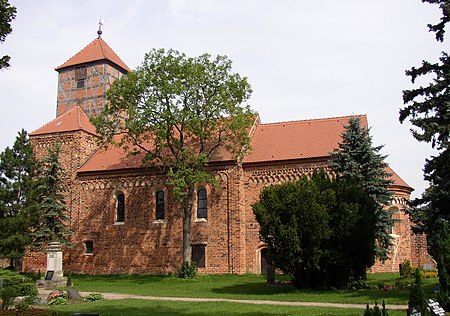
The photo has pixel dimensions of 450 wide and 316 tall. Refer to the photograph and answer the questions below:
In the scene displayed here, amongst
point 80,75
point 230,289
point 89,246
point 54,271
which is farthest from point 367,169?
point 80,75

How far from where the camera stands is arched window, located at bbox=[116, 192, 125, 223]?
3281 cm

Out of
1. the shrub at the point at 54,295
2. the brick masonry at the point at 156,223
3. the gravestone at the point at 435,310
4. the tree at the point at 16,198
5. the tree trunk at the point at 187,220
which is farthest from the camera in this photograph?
the brick masonry at the point at 156,223

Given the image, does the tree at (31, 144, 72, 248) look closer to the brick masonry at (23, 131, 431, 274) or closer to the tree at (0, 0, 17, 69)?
the brick masonry at (23, 131, 431, 274)

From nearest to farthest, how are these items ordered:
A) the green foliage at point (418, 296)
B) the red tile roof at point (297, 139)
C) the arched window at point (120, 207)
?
the green foliage at point (418, 296) < the red tile roof at point (297, 139) < the arched window at point (120, 207)

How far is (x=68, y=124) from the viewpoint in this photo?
1400 inches

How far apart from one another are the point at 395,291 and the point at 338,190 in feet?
15.0

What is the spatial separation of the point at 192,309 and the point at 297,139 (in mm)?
18608

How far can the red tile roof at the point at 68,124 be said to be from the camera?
115 feet

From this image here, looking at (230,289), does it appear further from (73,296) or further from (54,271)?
(54,271)

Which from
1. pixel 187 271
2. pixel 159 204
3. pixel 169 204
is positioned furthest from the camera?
pixel 159 204

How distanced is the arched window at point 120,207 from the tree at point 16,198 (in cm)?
717

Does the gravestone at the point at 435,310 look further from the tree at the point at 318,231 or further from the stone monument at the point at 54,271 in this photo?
the stone monument at the point at 54,271

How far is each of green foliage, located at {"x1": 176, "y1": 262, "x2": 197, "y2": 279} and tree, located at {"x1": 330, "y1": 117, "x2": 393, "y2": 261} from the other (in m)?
9.59

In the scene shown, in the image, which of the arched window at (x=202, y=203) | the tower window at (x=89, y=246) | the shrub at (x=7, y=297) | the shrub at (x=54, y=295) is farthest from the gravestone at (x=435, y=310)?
the tower window at (x=89, y=246)
